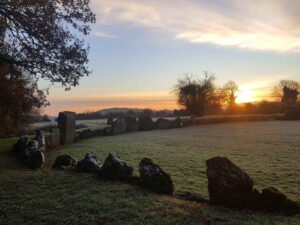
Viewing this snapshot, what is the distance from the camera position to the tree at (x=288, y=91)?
83444 millimetres

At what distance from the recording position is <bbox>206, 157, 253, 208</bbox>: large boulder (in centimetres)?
883

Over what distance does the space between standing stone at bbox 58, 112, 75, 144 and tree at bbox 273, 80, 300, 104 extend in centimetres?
6227

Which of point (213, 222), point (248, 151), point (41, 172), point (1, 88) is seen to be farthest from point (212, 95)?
point (213, 222)

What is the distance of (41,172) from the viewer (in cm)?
1274

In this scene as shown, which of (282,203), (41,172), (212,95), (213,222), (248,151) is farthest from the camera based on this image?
(212,95)

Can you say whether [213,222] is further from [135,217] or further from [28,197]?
[28,197]

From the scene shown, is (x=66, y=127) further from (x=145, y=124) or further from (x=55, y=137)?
(x=145, y=124)

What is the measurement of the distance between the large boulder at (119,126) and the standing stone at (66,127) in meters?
7.99

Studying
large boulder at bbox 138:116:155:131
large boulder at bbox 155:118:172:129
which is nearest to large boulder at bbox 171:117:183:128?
large boulder at bbox 155:118:172:129

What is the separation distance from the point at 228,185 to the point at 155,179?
6.33ft

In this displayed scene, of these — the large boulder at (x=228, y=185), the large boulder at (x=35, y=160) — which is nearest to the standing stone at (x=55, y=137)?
the large boulder at (x=35, y=160)

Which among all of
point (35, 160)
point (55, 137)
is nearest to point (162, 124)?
point (55, 137)

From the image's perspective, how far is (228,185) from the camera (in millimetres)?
8945

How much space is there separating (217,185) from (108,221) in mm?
2627
